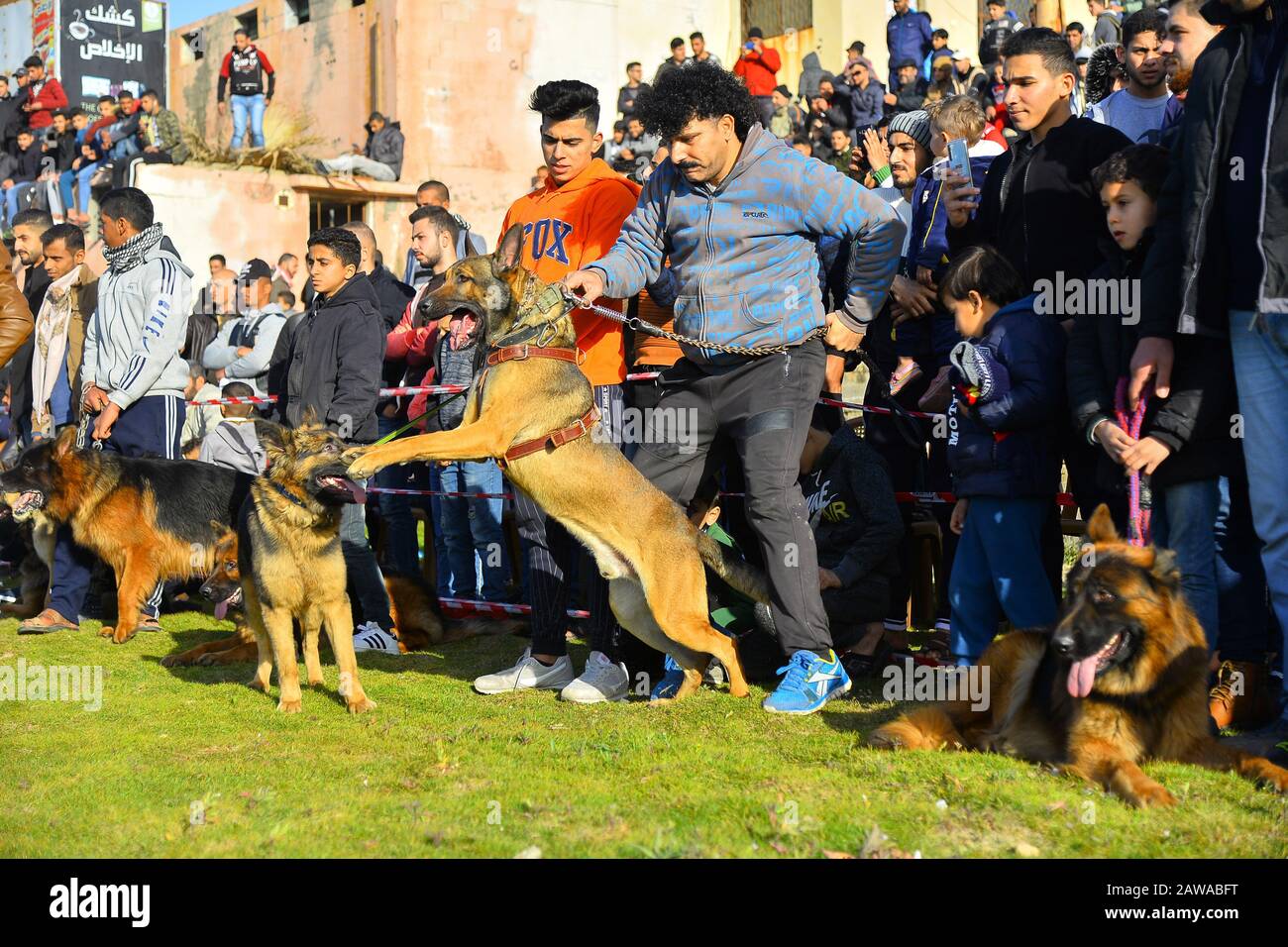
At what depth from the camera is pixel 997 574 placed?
208 inches

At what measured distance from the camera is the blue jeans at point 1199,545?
469 centimetres

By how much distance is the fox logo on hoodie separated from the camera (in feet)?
20.0

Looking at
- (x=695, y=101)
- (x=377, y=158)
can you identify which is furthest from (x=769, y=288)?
(x=377, y=158)

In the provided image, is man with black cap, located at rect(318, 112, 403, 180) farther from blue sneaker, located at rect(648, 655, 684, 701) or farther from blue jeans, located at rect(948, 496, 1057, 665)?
blue jeans, located at rect(948, 496, 1057, 665)

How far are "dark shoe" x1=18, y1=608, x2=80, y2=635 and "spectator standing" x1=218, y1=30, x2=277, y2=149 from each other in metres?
15.4

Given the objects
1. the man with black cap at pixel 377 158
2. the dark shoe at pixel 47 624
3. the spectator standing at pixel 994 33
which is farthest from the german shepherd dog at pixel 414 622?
the man with black cap at pixel 377 158

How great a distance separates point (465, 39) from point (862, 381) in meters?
13.0

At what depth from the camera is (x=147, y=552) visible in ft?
27.3

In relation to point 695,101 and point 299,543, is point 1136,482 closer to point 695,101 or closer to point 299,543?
point 695,101

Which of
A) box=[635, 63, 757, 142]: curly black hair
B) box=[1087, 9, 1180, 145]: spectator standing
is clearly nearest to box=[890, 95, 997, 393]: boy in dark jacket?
box=[1087, 9, 1180, 145]: spectator standing

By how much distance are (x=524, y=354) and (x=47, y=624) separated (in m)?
4.77
